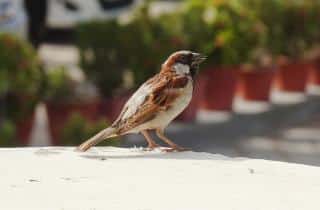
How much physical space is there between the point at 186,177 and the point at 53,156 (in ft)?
2.44

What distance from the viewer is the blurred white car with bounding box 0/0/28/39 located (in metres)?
11.3

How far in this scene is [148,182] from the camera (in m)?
4.52

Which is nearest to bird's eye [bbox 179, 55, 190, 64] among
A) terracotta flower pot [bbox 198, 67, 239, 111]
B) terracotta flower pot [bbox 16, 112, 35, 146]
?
terracotta flower pot [bbox 16, 112, 35, 146]

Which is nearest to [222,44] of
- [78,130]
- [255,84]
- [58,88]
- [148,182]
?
[255,84]

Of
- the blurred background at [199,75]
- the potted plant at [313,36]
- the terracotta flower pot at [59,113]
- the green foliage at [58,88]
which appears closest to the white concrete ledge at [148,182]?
the blurred background at [199,75]

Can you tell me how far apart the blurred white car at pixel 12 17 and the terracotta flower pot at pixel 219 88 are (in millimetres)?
1975

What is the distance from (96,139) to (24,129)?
444 cm

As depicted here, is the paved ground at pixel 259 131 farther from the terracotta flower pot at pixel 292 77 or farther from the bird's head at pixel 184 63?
the bird's head at pixel 184 63

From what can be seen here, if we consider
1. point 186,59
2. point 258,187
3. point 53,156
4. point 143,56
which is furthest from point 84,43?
point 258,187

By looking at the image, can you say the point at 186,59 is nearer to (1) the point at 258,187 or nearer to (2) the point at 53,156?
(2) the point at 53,156

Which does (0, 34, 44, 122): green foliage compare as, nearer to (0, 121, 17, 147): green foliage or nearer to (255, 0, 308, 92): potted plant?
(0, 121, 17, 147): green foliage

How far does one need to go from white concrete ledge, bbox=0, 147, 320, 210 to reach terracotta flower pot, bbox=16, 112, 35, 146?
4.80 m

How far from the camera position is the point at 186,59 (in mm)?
6547

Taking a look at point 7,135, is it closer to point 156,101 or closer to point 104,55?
point 104,55
